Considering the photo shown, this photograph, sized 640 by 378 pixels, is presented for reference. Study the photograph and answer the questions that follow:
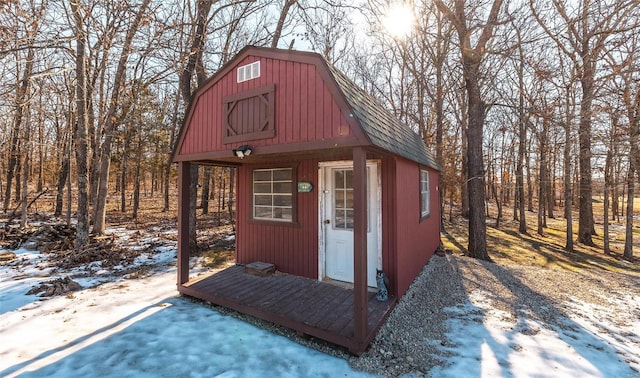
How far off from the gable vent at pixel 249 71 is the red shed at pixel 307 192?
19 millimetres

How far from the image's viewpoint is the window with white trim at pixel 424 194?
5962 mm

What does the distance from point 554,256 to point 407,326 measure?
→ 8771 millimetres

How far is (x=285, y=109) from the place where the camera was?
357 centimetres

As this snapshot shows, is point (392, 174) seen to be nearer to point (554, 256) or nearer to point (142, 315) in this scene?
point (142, 315)

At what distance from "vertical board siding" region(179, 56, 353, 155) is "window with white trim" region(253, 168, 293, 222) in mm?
1334

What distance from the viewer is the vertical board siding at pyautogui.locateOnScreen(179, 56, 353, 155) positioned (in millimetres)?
3225

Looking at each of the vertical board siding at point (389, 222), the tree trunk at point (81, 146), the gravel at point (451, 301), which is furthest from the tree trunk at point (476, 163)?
the tree trunk at point (81, 146)

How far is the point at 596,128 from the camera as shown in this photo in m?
9.88

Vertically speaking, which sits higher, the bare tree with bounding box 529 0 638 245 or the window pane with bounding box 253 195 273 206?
the bare tree with bounding box 529 0 638 245

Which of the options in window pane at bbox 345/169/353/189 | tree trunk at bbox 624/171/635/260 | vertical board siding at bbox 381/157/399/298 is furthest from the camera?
tree trunk at bbox 624/171/635/260

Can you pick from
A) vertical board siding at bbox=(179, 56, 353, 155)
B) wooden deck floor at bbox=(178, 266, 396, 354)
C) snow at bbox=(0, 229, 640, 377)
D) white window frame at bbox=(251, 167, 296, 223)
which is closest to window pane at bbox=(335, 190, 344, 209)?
white window frame at bbox=(251, 167, 296, 223)

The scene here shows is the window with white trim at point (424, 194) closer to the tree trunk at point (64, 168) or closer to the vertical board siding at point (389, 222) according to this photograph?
the vertical board siding at point (389, 222)

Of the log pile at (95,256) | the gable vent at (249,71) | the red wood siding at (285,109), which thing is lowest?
the log pile at (95,256)

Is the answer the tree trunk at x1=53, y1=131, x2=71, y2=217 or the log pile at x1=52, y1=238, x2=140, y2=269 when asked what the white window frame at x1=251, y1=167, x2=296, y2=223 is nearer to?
the log pile at x1=52, y1=238, x2=140, y2=269
